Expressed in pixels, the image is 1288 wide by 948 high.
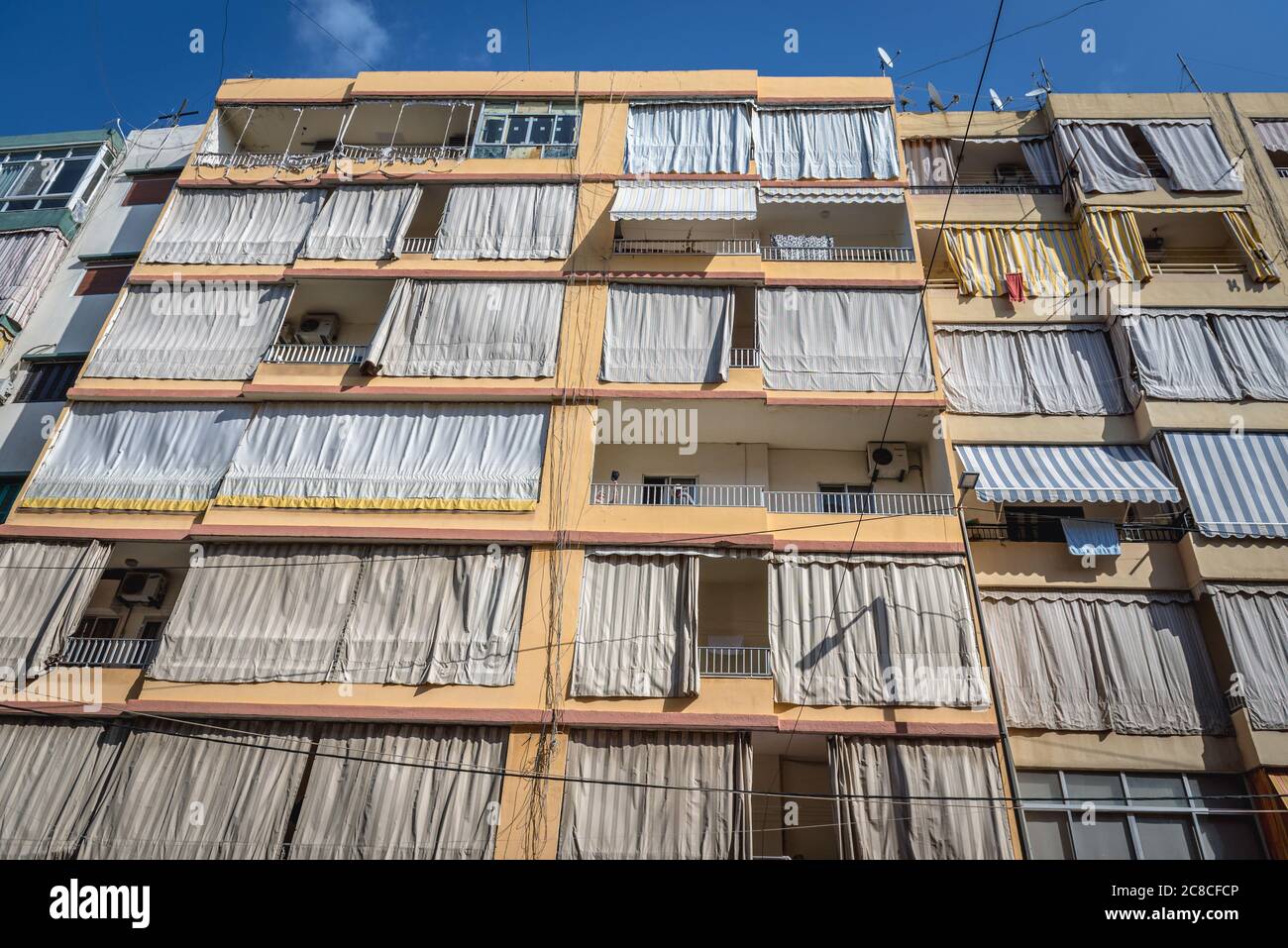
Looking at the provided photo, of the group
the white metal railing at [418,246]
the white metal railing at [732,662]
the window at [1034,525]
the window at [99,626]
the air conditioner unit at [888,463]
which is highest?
the white metal railing at [418,246]

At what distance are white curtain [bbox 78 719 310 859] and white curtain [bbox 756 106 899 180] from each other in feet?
51.3

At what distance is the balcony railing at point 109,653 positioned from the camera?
13.4 meters

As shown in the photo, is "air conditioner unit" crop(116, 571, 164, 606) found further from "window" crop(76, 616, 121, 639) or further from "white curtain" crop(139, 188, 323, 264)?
"white curtain" crop(139, 188, 323, 264)

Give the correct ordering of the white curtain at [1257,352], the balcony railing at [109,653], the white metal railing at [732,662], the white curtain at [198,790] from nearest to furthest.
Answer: the white curtain at [198,790], the balcony railing at [109,653], the white metal railing at [732,662], the white curtain at [1257,352]

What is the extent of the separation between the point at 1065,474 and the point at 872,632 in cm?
512

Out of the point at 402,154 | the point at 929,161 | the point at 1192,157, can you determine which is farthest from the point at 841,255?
the point at 402,154

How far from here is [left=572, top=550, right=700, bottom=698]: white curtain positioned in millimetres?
12781

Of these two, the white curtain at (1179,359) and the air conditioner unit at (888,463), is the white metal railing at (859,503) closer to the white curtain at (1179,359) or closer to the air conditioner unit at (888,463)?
the air conditioner unit at (888,463)

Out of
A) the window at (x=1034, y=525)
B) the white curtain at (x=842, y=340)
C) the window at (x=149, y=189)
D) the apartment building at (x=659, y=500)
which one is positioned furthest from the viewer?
the window at (x=149, y=189)

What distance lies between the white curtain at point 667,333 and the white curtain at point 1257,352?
1029cm

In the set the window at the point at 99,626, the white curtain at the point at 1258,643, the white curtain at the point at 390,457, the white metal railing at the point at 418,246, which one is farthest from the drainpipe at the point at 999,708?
the window at the point at 99,626

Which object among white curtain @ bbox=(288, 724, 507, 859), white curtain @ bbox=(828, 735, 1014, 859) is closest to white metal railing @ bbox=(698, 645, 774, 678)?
white curtain @ bbox=(828, 735, 1014, 859)

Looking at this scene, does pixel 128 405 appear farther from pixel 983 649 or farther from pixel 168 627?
pixel 983 649

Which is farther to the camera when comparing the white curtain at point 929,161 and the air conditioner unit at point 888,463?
the white curtain at point 929,161
